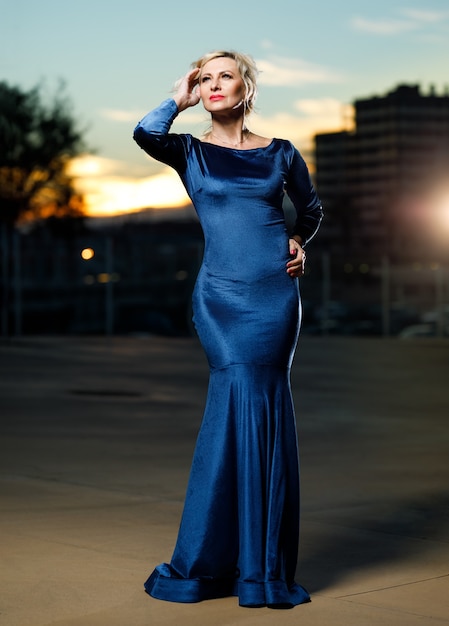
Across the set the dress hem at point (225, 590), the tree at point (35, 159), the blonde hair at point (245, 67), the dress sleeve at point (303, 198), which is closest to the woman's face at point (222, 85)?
the blonde hair at point (245, 67)

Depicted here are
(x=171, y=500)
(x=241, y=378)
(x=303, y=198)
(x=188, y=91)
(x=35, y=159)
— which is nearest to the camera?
(x=241, y=378)

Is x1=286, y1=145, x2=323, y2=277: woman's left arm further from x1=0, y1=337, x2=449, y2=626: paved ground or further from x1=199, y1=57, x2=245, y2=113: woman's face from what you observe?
x1=0, y1=337, x2=449, y2=626: paved ground

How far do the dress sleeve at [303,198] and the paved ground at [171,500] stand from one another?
50.8 inches

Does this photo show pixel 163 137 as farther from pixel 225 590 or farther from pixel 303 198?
pixel 225 590

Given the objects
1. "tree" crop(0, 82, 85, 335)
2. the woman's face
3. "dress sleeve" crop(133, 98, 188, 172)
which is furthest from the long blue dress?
"tree" crop(0, 82, 85, 335)

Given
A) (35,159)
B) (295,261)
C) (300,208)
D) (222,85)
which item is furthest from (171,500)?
(35,159)

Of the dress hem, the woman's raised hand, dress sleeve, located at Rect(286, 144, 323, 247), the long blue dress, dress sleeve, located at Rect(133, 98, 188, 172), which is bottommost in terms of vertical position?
the dress hem

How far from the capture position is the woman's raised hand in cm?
471

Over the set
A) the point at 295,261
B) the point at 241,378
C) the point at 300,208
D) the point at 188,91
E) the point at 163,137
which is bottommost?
the point at 241,378

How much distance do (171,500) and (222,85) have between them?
3004 millimetres

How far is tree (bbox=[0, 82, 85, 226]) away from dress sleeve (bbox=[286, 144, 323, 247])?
176ft

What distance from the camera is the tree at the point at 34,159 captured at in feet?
190

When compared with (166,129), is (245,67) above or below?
above

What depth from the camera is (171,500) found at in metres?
7.09
